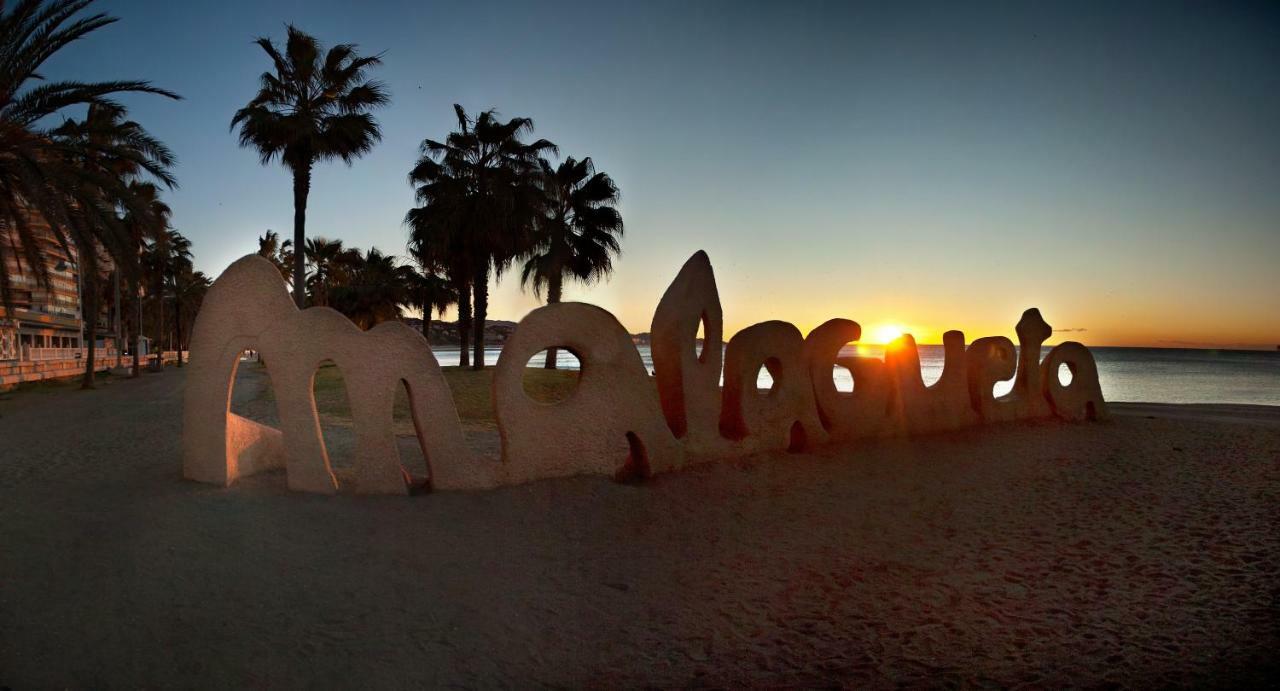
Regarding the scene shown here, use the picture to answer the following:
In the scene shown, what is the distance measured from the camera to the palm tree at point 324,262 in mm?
47469

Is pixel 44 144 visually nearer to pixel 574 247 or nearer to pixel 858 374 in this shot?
pixel 858 374

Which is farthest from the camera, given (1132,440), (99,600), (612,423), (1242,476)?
(1132,440)

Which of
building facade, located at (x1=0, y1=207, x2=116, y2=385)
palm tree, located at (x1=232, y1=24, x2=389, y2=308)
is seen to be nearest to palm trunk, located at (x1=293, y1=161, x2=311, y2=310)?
palm tree, located at (x1=232, y1=24, x2=389, y2=308)

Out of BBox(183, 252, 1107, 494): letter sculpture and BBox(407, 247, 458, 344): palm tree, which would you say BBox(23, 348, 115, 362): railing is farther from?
BBox(183, 252, 1107, 494): letter sculpture

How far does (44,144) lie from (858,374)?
50.9 feet

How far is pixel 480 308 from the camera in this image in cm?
2688

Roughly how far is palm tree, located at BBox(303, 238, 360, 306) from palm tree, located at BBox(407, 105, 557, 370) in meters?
24.5

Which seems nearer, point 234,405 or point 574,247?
point 234,405

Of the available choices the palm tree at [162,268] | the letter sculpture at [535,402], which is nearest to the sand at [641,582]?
the letter sculpture at [535,402]

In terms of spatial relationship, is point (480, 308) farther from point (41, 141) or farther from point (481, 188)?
point (41, 141)

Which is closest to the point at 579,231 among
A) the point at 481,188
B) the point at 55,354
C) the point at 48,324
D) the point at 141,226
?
the point at 481,188

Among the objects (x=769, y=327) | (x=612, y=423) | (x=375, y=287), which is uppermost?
(x=375, y=287)

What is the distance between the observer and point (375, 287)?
39719 mm

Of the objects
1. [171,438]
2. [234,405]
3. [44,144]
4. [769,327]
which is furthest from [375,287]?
[769,327]
